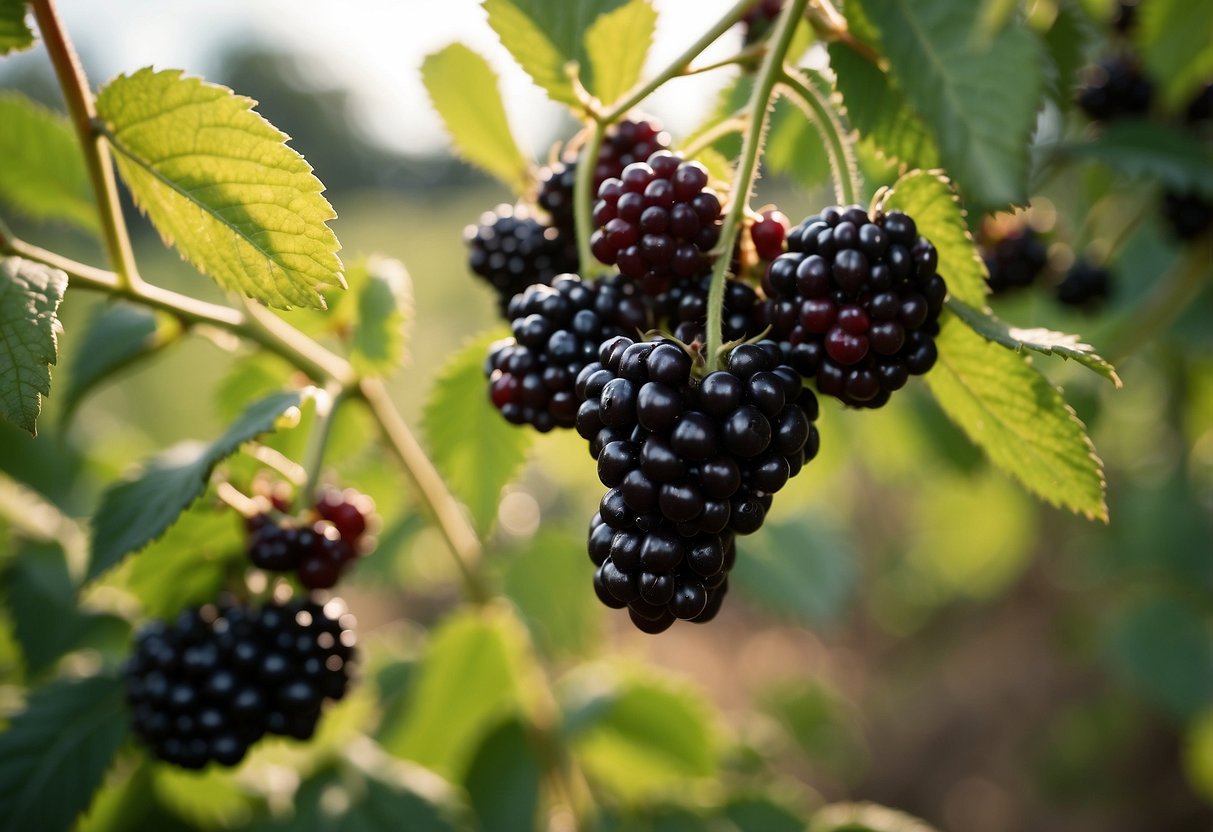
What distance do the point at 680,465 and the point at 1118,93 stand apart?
153 centimetres

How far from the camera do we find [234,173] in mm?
1005

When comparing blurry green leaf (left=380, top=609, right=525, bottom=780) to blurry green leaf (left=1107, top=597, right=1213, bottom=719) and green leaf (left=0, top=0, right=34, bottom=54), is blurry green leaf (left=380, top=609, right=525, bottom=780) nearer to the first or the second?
green leaf (left=0, top=0, right=34, bottom=54)

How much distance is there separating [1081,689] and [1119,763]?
67 cm

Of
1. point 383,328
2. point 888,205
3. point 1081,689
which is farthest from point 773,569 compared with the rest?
point 1081,689

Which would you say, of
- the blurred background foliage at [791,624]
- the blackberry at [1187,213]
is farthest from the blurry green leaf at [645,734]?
the blackberry at [1187,213]

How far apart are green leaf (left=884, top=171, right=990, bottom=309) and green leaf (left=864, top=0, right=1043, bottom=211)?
0.03 m

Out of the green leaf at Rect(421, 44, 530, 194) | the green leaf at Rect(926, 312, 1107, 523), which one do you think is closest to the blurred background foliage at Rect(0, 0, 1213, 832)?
the green leaf at Rect(421, 44, 530, 194)

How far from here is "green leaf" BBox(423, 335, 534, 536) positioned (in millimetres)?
1324

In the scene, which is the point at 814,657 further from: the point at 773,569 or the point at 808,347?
the point at 808,347

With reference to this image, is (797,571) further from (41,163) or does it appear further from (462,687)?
(41,163)

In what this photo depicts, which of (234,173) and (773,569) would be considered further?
(773,569)

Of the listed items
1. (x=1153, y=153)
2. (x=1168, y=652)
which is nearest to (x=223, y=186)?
(x=1153, y=153)

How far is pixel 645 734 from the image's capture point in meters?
2.04

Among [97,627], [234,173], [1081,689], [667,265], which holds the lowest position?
[1081,689]
